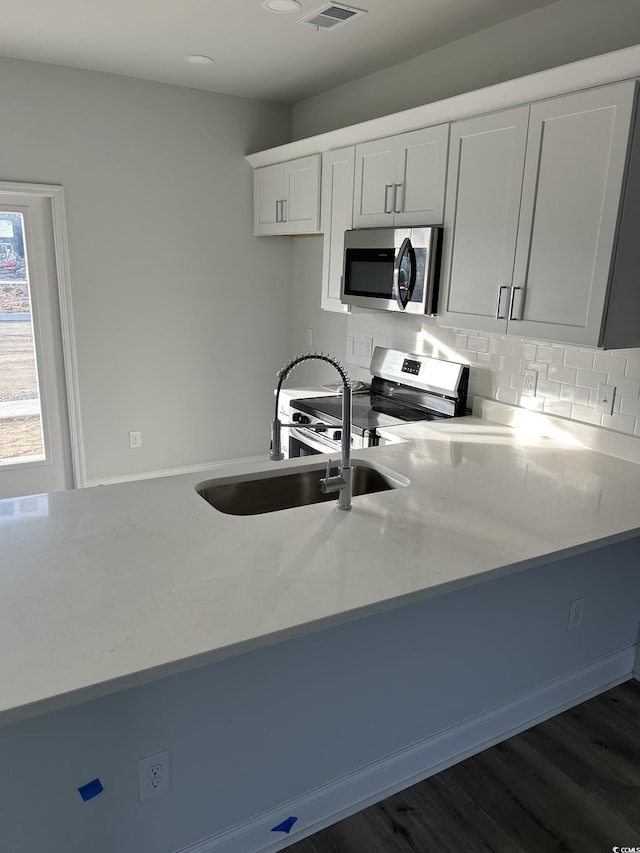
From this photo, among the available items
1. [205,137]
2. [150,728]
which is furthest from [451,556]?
[205,137]

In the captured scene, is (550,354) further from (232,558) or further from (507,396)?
(232,558)

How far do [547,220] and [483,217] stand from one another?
12.2 inches

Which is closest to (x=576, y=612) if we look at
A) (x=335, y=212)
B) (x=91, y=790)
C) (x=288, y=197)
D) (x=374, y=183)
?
(x=91, y=790)

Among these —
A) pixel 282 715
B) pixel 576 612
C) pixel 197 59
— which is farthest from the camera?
pixel 197 59

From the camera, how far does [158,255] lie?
162 inches

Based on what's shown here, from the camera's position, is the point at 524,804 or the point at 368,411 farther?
the point at 368,411

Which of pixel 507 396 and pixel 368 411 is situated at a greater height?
pixel 507 396

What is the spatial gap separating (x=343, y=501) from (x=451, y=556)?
1.34 ft

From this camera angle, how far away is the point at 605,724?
226 centimetres

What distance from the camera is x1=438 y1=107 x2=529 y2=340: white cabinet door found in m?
2.36

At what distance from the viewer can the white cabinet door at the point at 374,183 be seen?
2939 millimetres

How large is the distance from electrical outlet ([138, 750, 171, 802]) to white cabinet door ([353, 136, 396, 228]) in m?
2.40

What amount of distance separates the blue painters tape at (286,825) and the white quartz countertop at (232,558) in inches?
31.5

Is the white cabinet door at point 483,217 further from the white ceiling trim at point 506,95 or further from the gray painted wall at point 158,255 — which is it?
the gray painted wall at point 158,255
